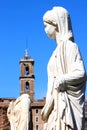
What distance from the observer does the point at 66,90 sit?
633 centimetres

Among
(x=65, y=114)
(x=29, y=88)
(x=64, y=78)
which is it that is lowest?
(x=65, y=114)

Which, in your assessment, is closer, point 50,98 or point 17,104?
point 50,98

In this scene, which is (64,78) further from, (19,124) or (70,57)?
(19,124)

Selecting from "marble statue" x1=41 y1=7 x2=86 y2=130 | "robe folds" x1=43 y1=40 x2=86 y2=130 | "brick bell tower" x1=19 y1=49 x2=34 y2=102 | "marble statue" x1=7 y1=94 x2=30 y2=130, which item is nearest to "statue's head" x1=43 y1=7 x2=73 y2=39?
"marble statue" x1=41 y1=7 x2=86 y2=130

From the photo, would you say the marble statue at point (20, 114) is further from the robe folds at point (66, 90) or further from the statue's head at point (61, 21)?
the statue's head at point (61, 21)

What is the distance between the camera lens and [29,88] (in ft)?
457

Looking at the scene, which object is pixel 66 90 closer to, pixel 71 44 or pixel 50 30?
pixel 71 44

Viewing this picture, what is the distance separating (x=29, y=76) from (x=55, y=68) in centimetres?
13062

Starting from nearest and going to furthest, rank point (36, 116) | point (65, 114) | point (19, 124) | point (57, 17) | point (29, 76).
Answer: point (65, 114)
point (57, 17)
point (19, 124)
point (36, 116)
point (29, 76)

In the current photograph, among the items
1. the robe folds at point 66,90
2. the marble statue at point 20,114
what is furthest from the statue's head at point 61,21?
the marble statue at point 20,114

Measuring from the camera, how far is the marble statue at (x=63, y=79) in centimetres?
624

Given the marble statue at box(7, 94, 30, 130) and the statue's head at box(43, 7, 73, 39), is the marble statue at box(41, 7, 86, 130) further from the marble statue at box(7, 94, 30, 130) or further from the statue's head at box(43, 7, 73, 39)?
the marble statue at box(7, 94, 30, 130)

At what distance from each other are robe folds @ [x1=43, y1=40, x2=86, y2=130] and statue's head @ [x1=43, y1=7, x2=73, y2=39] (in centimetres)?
11

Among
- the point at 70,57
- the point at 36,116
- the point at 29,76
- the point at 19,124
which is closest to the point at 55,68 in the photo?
the point at 70,57
